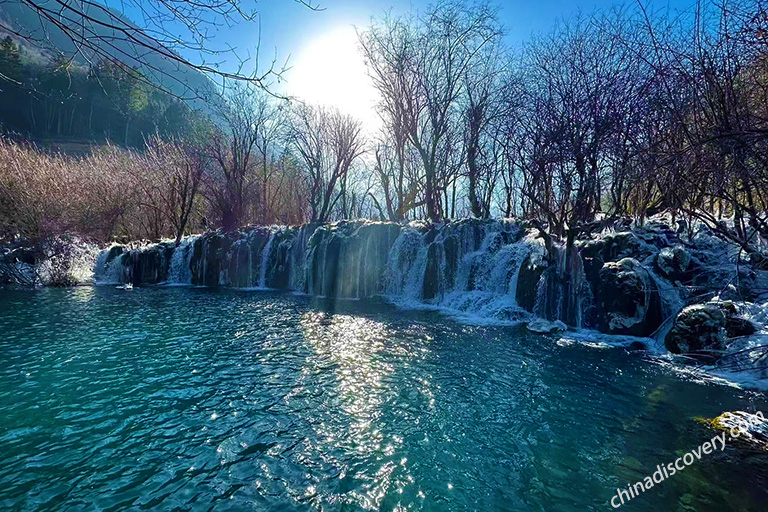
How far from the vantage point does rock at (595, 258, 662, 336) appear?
28.8 feet

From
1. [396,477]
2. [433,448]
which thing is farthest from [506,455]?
[396,477]

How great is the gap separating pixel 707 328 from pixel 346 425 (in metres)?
7.54

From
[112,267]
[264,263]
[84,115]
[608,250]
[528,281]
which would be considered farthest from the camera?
[84,115]

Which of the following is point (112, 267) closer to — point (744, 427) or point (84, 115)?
point (744, 427)

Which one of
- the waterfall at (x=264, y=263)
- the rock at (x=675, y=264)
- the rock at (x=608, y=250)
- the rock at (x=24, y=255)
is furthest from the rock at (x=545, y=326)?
the rock at (x=24, y=255)

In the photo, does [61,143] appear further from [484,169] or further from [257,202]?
[484,169]

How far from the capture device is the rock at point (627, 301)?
8773mm

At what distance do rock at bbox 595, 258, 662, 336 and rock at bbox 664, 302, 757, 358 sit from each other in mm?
1215

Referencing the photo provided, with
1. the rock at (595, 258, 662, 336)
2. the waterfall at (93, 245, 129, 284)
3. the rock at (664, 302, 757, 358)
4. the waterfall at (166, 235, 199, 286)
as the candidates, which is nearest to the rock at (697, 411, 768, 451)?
the rock at (664, 302, 757, 358)

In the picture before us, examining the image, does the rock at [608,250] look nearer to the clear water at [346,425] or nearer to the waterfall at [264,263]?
the clear water at [346,425]

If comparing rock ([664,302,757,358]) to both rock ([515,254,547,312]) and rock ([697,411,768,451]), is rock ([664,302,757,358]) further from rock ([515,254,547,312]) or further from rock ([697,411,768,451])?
rock ([515,254,547,312])

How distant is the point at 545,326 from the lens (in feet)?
31.6

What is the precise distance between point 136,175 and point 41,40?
2805 cm

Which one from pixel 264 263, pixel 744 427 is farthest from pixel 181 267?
pixel 744 427
